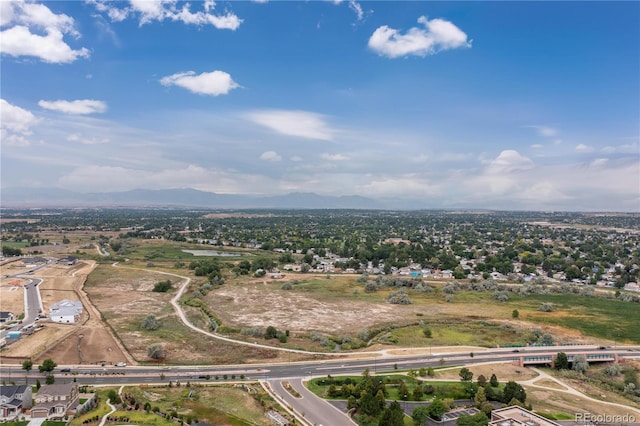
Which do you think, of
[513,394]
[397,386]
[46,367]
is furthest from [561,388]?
[46,367]

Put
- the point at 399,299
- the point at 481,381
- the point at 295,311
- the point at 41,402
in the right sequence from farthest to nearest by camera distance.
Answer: the point at 399,299
the point at 295,311
the point at 481,381
the point at 41,402

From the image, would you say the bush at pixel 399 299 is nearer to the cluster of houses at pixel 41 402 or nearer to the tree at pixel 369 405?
the tree at pixel 369 405

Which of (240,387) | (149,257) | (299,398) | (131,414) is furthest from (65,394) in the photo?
(149,257)

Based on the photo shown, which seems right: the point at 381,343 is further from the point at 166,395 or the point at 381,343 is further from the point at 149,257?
the point at 149,257

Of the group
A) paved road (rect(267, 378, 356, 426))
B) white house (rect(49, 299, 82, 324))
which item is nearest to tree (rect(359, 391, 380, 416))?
paved road (rect(267, 378, 356, 426))

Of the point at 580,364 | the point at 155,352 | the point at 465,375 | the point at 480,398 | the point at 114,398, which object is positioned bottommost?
the point at 155,352

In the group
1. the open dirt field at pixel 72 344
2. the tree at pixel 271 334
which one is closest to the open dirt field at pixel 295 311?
the tree at pixel 271 334

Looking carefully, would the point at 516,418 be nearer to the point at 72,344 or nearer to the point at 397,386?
the point at 397,386
